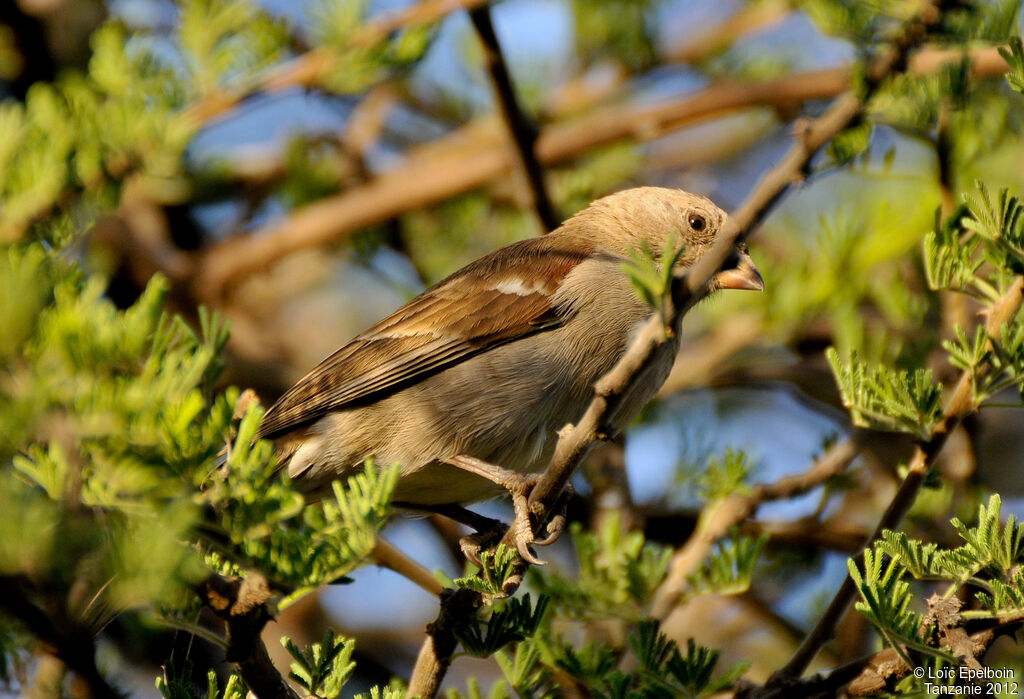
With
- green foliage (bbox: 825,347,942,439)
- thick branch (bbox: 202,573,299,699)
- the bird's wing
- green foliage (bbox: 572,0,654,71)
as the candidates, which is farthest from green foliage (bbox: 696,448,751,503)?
green foliage (bbox: 572,0,654,71)

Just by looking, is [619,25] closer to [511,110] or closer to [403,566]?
[511,110]

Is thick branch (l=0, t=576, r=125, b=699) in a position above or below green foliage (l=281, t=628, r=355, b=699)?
above

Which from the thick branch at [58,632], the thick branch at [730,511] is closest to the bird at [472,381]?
the thick branch at [730,511]

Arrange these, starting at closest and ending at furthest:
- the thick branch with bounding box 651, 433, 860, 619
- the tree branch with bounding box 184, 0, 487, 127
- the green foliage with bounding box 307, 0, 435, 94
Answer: the thick branch with bounding box 651, 433, 860, 619
the tree branch with bounding box 184, 0, 487, 127
the green foliage with bounding box 307, 0, 435, 94

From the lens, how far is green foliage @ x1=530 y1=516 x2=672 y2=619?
367cm

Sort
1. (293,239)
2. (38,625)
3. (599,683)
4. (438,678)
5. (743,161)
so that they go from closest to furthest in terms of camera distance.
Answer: (38,625) → (438,678) → (599,683) → (293,239) → (743,161)

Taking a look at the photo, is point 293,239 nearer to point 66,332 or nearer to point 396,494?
point 396,494

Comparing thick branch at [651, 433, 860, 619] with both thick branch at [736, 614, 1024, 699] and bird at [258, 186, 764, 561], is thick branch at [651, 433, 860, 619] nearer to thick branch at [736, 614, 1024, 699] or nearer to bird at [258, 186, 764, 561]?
bird at [258, 186, 764, 561]

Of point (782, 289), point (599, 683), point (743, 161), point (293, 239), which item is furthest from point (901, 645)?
point (743, 161)

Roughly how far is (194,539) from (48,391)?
0.42m

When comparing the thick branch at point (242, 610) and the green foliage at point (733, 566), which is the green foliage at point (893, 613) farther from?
the thick branch at point (242, 610)

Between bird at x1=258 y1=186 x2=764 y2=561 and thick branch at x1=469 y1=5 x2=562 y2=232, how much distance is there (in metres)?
0.50

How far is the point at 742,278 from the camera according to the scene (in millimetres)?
4383

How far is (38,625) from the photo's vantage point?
1819mm
